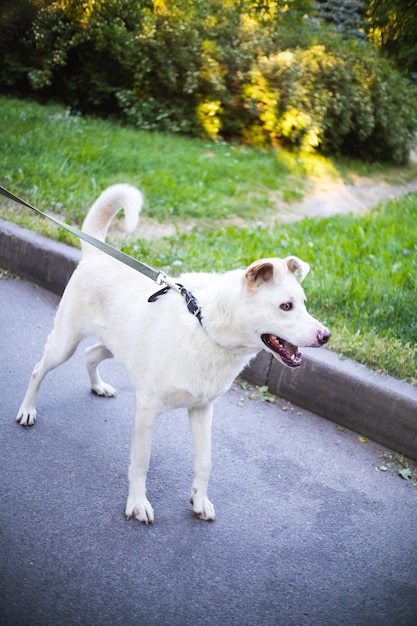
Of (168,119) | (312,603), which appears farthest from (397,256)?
(168,119)

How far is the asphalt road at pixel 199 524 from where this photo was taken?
259 cm

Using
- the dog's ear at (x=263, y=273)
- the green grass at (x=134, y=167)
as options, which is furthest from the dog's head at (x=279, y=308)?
the green grass at (x=134, y=167)

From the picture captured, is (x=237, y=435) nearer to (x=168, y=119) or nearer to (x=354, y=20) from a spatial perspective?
(x=168, y=119)

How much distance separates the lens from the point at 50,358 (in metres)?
3.57

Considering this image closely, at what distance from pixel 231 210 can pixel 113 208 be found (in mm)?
4669

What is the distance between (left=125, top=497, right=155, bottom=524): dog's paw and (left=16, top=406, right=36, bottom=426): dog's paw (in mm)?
899

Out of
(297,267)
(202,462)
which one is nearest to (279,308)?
(297,267)

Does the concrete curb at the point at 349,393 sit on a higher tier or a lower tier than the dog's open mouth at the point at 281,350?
lower

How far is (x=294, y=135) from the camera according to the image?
1147 centimetres

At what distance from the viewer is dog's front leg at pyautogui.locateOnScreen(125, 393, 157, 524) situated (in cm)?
302

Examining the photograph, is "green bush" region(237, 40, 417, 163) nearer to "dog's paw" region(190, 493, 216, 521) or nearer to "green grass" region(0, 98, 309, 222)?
"green grass" region(0, 98, 309, 222)

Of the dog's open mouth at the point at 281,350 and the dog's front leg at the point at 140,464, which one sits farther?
the dog's front leg at the point at 140,464

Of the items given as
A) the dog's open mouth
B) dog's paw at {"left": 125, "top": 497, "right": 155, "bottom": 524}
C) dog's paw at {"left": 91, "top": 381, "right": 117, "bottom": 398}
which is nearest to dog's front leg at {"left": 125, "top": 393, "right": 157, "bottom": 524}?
dog's paw at {"left": 125, "top": 497, "right": 155, "bottom": 524}

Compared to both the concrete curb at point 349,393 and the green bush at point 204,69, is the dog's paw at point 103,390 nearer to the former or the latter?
the concrete curb at point 349,393
